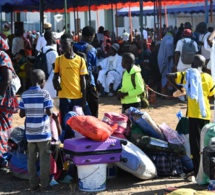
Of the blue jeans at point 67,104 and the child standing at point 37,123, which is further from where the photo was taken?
the blue jeans at point 67,104

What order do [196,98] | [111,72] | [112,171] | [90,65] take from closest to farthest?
[196,98] → [112,171] → [90,65] → [111,72]

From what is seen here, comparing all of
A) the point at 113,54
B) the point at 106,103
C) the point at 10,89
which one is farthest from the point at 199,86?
the point at 113,54

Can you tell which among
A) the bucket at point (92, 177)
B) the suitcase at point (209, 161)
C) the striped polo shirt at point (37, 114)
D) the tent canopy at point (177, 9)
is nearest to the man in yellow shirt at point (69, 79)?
the striped polo shirt at point (37, 114)

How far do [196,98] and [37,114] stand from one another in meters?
1.79

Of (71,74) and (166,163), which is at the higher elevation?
(71,74)

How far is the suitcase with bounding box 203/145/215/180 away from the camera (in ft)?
19.9

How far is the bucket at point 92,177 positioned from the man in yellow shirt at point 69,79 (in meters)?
1.23

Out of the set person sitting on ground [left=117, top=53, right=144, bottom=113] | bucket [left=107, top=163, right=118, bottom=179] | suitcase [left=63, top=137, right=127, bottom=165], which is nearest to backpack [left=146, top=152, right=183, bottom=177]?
bucket [left=107, top=163, right=118, bottom=179]

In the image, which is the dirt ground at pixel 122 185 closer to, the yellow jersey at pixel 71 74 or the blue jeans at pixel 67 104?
the blue jeans at pixel 67 104

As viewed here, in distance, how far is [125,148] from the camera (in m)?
7.00

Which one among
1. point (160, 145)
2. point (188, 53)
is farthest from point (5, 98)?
point (188, 53)

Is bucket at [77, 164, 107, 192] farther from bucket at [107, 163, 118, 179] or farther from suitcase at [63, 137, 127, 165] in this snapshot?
bucket at [107, 163, 118, 179]

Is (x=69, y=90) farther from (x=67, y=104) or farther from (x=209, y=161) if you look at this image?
(x=209, y=161)

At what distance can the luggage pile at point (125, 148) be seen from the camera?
21.9 feet
